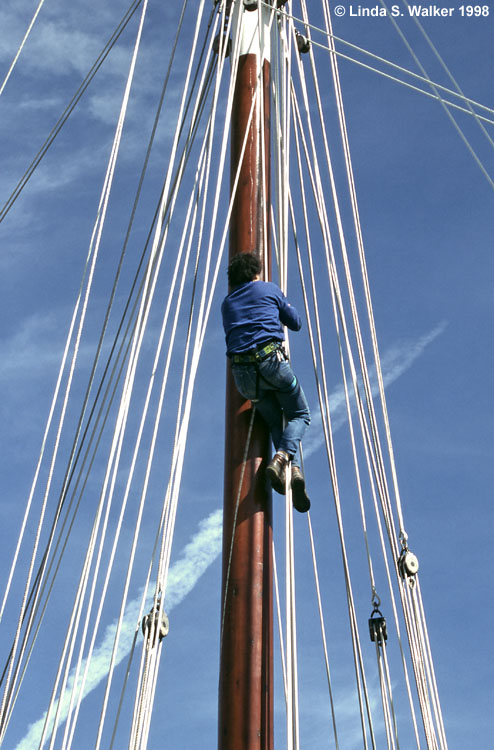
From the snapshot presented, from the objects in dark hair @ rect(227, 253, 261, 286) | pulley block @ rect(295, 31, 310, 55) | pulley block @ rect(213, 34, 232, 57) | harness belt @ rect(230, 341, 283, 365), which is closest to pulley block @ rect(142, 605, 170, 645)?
harness belt @ rect(230, 341, 283, 365)

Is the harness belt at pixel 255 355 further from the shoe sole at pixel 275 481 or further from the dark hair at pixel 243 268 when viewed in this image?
the shoe sole at pixel 275 481

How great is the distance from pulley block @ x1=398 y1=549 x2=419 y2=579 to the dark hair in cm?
259

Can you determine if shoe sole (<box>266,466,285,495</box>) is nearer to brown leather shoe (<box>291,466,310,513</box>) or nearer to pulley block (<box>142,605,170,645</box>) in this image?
brown leather shoe (<box>291,466,310,513</box>)

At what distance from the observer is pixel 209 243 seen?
7484 millimetres

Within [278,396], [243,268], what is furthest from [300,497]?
[243,268]

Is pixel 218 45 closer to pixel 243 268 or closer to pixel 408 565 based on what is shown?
pixel 243 268

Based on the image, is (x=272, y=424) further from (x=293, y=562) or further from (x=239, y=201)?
(x=239, y=201)

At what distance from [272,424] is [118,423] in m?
1.18

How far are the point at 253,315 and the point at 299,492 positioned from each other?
1.16 m

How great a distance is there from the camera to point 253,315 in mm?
6191

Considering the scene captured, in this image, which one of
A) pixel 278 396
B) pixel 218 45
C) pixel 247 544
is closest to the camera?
pixel 247 544

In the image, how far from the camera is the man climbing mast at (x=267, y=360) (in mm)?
6094

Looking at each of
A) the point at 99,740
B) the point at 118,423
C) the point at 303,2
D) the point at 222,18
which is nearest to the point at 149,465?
the point at 118,423

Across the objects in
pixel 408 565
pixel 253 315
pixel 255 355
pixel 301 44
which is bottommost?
pixel 408 565
